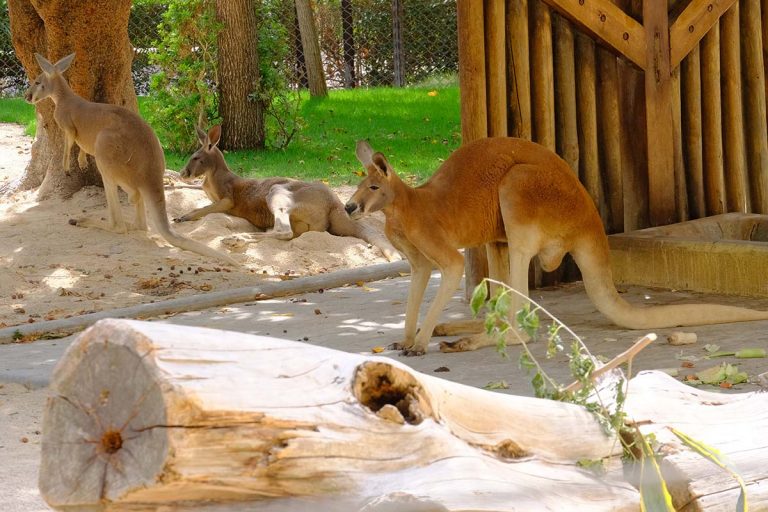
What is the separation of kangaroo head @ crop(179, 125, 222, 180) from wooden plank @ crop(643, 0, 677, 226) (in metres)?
4.68

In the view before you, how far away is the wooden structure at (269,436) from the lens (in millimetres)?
2350

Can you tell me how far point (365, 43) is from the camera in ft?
65.7

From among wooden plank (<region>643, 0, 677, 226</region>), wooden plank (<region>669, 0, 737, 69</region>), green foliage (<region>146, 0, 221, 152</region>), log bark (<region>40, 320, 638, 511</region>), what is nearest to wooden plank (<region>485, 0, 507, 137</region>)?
wooden plank (<region>643, 0, 677, 226</region>)

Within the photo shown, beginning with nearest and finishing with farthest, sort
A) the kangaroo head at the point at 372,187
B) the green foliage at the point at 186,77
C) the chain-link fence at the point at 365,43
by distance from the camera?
the kangaroo head at the point at 372,187 < the green foliage at the point at 186,77 < the chain-link fence at the point at 365,43

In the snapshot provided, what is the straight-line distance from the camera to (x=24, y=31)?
409 inches

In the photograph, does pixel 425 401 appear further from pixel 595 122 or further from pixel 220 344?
pixel 595 122

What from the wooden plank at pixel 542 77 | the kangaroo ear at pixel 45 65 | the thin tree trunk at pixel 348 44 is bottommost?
the wooden plank at pixel 542 77

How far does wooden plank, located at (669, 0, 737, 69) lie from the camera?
7.58m

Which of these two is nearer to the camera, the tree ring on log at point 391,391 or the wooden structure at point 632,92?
the tree ring on log at point 391,391

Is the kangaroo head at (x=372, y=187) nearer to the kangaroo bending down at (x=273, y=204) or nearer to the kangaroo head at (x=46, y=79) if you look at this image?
the kangaroo bending down at (x=273, y=204)

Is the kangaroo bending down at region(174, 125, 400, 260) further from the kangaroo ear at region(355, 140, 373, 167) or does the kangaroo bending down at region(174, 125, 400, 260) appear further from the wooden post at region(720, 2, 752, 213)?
the kangaroo ear at region(355, 140, 373, 167)

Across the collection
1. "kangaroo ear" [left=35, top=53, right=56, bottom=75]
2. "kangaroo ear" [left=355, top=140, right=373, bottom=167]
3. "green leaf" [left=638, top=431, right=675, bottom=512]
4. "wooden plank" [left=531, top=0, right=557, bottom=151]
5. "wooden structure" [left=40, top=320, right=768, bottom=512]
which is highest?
"kangaroo ear" [left=35, top=53, right=56, bottom=75]

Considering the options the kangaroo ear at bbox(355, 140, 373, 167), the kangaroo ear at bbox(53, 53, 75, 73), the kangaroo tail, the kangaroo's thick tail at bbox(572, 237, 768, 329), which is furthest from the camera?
the kangaroo tail

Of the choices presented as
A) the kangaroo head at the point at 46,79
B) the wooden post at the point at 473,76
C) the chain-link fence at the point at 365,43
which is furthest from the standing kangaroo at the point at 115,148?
the chain-link fence at the point at 365,43
